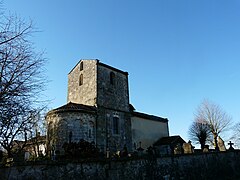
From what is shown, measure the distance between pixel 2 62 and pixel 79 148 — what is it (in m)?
7.86

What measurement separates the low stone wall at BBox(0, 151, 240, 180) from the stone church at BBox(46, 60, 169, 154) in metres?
8.34

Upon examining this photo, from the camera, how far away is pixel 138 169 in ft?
42.4

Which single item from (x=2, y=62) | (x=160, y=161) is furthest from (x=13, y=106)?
(x=160, y=161)

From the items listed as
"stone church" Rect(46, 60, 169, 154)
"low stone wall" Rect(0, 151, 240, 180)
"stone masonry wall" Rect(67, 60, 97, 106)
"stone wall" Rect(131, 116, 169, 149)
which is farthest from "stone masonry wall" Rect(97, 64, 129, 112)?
"low stone wall" Rect(0, 151, 240, 180)

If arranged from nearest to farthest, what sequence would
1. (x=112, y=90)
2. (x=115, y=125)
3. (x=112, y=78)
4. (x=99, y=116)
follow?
(x=99, y=116) → (x=115, y=125) → (x=112, y=90) → (x=112, y=78)

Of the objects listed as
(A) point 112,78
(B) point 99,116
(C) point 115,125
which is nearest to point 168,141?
(C) point 115,125

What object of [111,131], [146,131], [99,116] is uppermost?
[99,116]

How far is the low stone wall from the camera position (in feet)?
31.6

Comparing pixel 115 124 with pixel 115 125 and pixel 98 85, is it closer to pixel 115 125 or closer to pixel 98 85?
pixel 115 125

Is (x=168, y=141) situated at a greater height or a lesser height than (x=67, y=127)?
lesser

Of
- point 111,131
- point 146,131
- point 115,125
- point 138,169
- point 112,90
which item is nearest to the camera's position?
point 138,169

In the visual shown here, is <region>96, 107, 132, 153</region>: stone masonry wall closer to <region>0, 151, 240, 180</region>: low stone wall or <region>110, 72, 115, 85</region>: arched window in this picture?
<region>110, 72, 115, 85</region>: arched window

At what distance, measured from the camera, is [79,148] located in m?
14.6

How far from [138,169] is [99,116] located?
10.5 m
